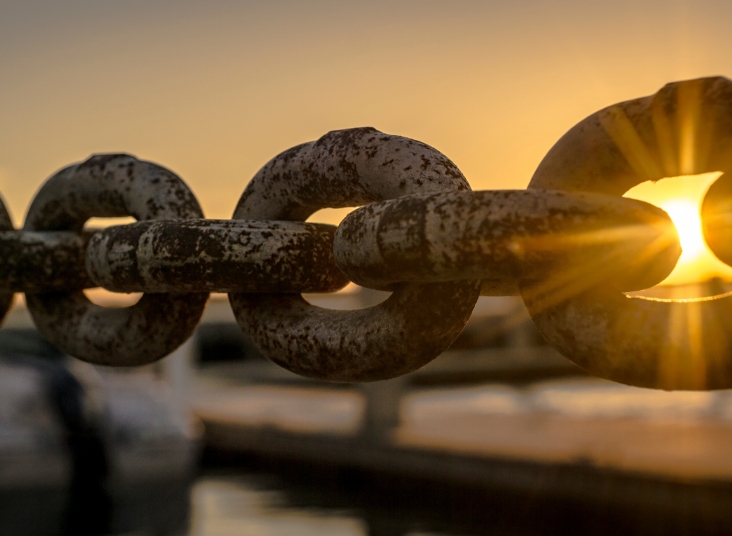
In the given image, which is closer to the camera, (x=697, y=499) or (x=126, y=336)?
(x=126, y=336)

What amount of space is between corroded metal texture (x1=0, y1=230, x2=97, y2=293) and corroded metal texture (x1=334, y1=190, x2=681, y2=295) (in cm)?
71

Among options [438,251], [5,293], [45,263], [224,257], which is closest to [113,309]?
[45,263]

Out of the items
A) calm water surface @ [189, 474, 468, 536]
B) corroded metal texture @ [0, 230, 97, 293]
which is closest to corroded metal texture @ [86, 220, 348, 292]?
corroded metal texture @ [0, 230, 97, 293]

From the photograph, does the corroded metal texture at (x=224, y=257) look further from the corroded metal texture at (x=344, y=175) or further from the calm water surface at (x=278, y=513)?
the calm water surface at (x=278, y=513)

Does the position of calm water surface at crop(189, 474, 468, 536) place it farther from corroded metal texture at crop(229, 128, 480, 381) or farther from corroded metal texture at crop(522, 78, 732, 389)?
corroded metal texture at crop(522, 78, 732, 389)

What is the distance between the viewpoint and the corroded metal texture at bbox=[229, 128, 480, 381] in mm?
1273

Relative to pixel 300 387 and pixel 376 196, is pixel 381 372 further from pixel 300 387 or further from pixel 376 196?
pixel 300 387

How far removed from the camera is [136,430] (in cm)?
1562

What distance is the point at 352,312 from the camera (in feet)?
4.52

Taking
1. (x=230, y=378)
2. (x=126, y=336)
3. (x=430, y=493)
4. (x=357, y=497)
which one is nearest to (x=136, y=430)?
(x=357, y=497)

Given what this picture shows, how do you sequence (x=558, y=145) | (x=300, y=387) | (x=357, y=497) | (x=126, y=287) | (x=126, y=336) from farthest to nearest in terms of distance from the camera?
(x=300, y=387)
(x=357, y=497)
(x=126, y=336)
(x=126, y=287)
(x=558, y=145)

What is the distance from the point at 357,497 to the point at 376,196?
10822 mm

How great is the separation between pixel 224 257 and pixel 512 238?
473mm

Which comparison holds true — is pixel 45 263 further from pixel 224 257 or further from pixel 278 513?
pixel 278 513
